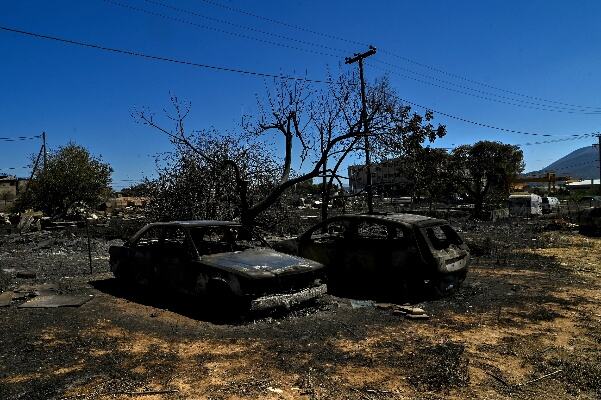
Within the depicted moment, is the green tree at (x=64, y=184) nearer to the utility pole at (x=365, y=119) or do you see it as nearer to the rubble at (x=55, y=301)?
the utility pole at (x=365, y=119)

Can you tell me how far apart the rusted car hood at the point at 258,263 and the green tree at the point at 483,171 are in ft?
98.3

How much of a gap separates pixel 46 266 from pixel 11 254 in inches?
142

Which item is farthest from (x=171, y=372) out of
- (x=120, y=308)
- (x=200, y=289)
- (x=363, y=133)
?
(x=363, y=133)

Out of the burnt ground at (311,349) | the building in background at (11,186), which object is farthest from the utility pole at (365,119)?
the building in background at (11,186)

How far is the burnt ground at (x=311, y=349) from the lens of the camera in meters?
3.97

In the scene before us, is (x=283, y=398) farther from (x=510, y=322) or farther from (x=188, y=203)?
(x=188, y=203)

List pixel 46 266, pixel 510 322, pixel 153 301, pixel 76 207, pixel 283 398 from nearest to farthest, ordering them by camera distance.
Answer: pixel 283 398
pixel 510 322
pixel 153 301
pixel 46 266
pixel 76 207

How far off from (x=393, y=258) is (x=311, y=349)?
2788 millimetres

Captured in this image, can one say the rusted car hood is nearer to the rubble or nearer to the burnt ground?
the burnt ground

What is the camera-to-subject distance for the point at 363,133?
46.0ft

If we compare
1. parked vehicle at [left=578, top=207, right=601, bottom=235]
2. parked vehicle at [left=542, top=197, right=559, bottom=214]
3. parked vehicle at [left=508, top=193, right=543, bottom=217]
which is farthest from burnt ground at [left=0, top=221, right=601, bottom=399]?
parked vehicle at [left=542, top=197, right=559, bottom=214]

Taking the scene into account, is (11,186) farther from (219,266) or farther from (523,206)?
(523,206)

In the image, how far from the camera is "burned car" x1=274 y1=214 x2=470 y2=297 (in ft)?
23.4

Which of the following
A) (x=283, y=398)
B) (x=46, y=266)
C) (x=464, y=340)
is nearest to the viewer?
(x=283, y=398)
